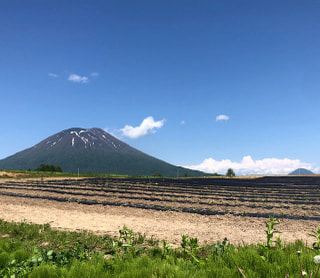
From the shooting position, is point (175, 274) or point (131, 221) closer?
point (175, 274)

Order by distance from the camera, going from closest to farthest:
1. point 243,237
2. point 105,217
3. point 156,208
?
point 243,237 → point 105,217 → point 156,208

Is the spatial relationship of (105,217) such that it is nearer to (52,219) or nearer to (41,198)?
(52,219)

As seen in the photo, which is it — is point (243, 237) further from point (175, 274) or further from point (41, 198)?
point (41, 198)

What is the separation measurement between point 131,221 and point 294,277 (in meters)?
8.69

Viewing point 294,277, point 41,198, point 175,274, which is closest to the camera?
point 294,277

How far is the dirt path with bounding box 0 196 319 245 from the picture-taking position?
9258 millimetres

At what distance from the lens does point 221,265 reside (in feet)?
15.2

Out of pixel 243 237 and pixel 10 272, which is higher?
pixel 10 272

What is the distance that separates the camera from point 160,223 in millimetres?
11328

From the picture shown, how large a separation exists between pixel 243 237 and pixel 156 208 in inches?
289

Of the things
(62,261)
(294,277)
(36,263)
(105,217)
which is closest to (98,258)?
(62,261)

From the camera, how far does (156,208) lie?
50.8ft

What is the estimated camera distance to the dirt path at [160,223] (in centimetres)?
926

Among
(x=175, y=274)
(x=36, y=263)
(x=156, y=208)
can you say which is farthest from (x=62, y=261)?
(x=156, y=208)
